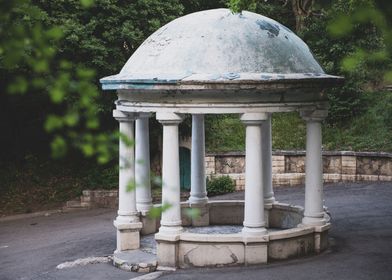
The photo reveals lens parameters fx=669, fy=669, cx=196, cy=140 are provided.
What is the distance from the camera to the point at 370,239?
1452 cm

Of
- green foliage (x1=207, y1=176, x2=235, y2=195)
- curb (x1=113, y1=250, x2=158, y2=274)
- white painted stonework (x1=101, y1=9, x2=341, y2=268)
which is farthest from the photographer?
green foliage (x1=207, y1=176, x2=235, y2=195)

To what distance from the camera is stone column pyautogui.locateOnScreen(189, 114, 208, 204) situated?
15852mm

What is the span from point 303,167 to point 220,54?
12.9 m

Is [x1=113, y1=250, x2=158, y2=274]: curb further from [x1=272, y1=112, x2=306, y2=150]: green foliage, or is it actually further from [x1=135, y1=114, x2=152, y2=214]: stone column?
[x1=272, y1=112, x2=306, y2=150]: green foliage

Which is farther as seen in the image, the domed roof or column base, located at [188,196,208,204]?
Answer: column base, located at [188,196,208,204]

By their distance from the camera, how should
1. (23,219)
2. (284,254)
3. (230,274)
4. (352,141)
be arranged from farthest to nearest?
(352,141) < (23,219) < (284,254) < (230,274)

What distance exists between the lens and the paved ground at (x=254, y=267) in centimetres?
1214

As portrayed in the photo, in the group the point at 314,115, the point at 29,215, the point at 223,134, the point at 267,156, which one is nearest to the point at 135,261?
the point at 267,156

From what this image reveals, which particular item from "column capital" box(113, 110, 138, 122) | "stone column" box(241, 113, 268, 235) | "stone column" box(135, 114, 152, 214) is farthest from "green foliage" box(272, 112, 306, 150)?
"stone column" box(241, 113, 268, 235)

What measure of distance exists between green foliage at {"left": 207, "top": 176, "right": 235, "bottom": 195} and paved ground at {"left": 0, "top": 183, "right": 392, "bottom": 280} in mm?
925

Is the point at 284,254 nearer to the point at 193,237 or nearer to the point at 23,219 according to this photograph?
the point at 193,237

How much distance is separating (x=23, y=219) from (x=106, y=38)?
6844 mm

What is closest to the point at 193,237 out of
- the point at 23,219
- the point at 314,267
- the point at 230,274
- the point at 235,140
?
the point at 230,274

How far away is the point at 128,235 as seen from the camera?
14.0 metres
